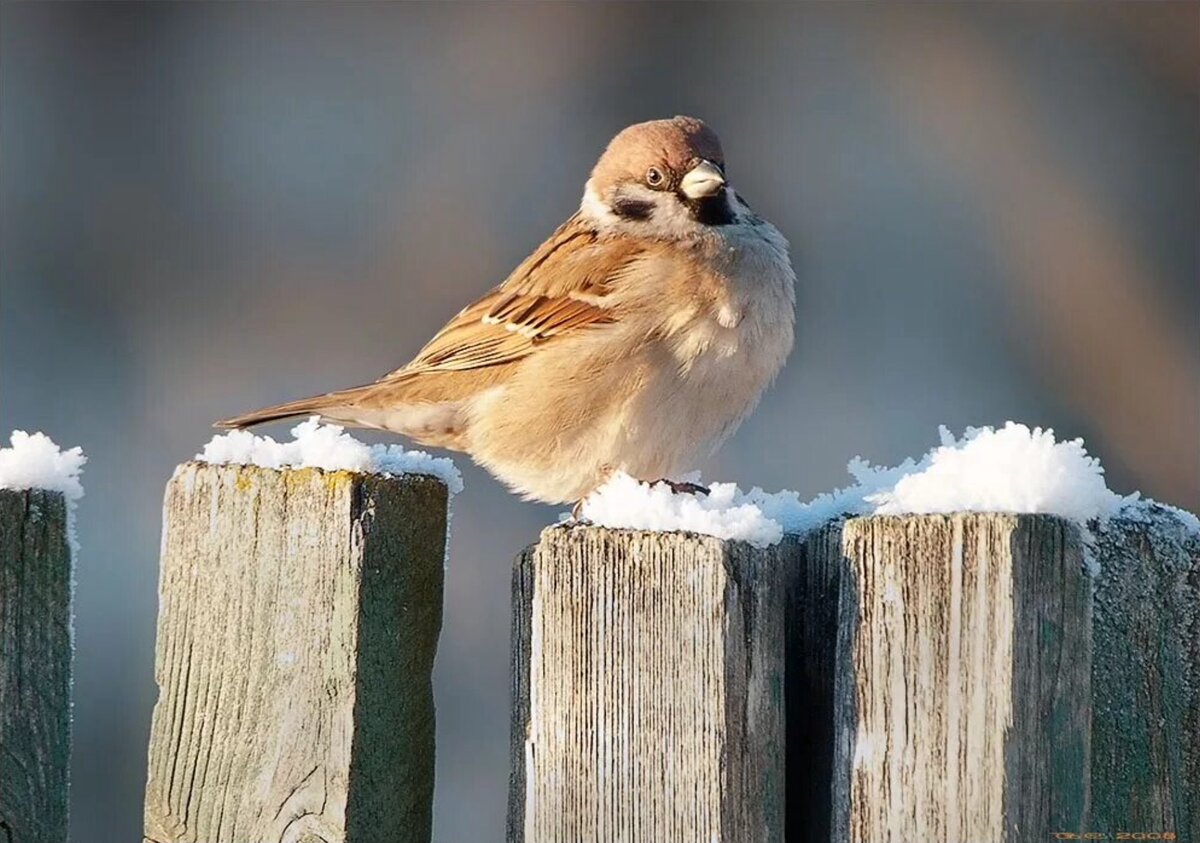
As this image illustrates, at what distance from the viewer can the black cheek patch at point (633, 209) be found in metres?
4.05

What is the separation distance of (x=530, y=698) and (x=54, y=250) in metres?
4.99

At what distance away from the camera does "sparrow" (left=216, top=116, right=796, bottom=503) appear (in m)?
3.60

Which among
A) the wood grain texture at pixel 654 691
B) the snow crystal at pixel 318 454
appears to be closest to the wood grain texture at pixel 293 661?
the snow crystal at pixel 318 454

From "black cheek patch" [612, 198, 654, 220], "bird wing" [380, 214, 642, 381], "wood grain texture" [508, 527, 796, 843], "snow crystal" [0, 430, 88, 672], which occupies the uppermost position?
"black cheek patch" [612, 198, 654, 220]

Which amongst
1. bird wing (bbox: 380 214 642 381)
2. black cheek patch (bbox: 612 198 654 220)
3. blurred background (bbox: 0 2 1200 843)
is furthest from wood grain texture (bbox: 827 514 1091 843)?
blurred background (bbox: 0 2 1200 843)

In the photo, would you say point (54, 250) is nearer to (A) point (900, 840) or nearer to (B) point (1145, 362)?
(B) point (1145, 362)

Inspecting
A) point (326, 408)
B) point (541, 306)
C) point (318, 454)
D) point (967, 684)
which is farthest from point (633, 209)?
point (967, 684)

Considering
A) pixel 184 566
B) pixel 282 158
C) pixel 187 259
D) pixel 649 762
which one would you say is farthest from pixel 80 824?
pixel 649 762

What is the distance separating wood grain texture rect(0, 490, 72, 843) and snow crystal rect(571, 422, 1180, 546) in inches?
26.4

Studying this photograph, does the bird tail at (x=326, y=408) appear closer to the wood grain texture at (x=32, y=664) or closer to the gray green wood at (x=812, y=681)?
the wood grain texture at (x=32, y=664)

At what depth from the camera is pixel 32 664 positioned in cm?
221

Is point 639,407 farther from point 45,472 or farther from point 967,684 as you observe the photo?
point 967,684

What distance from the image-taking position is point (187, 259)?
665cm

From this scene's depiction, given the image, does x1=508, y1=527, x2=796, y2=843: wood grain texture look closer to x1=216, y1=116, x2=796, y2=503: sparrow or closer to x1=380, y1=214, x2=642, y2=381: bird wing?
x1=216, y1=116, x2=796, y2=503: sparrow
